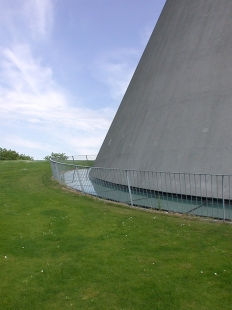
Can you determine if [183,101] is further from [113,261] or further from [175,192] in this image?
[113,261]

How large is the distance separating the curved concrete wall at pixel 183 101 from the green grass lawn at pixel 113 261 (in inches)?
81.4

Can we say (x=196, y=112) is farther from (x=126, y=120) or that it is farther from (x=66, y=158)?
(x=66, y=158)

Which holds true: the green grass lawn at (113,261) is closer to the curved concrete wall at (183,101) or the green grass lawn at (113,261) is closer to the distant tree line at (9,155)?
the curved concrete wall at (183,101)

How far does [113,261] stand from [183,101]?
6.03 m

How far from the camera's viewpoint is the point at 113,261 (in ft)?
18.1

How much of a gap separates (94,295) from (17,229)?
396 centimetres

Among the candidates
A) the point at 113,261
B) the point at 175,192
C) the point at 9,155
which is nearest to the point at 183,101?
the point at 175,192

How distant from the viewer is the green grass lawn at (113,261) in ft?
14.2

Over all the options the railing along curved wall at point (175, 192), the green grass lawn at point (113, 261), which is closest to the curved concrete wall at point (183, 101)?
the railing along curved wall at point (175, 192)

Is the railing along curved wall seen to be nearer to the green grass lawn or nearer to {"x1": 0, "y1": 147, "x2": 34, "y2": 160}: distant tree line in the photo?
the green grass lawn

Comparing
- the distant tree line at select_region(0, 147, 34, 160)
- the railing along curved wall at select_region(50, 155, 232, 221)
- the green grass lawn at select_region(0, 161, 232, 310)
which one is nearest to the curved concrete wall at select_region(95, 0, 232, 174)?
the railing along curved wall at select_region(50, 155, 232, 221)

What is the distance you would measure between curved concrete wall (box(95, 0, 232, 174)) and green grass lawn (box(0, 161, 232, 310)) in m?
2.07

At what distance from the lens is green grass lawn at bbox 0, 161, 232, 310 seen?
14.2 feet

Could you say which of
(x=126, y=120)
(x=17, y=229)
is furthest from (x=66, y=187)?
(x=17, y=229)
